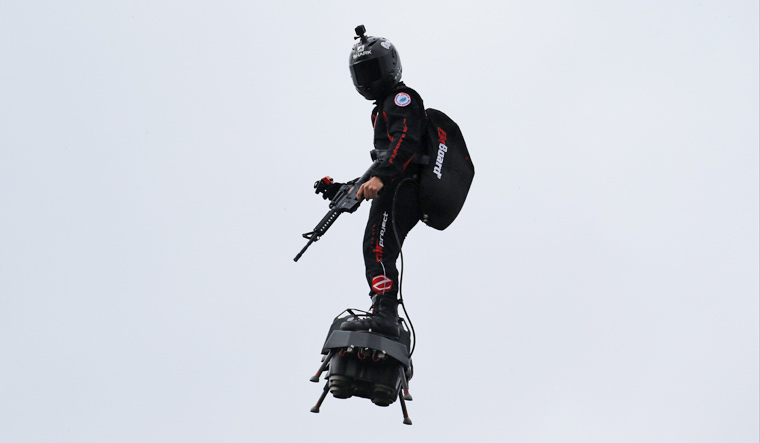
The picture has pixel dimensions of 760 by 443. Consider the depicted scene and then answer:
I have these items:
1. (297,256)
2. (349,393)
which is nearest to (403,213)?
(297,256)

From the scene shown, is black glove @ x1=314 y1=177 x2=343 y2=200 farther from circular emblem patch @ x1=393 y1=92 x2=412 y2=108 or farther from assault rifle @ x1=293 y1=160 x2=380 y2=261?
circular emblem patch @ x1=393 y1=92 x2=412 y2=108

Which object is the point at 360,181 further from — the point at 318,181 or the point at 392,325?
the point at 392,325

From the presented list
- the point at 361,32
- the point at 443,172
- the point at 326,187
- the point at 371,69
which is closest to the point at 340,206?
the point at 326,187

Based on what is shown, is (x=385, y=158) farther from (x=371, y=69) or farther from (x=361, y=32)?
(x=361, y=32)

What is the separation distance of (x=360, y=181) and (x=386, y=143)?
488 mm

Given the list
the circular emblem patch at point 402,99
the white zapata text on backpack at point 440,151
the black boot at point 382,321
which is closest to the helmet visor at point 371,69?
the circular emblem patch at point 402,99

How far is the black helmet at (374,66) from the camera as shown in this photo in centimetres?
1106

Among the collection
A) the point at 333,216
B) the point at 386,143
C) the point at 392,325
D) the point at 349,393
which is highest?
the point at 386,143

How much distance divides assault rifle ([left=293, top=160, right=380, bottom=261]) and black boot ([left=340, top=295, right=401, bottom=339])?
867 mm

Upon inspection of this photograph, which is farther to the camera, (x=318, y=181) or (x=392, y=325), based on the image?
(x=318, y=181)

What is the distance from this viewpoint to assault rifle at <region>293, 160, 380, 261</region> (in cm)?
1085

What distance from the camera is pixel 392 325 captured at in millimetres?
10805

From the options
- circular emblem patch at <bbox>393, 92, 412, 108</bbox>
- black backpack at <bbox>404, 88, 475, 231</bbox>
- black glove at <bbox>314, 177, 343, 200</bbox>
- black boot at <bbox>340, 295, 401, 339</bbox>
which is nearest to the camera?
black boot at <bbox>340, 295, 401, 339</bbox>

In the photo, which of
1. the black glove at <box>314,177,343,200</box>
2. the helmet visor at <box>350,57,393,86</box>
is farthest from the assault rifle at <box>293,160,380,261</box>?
the helmet visor at <box>350,57,393,86</box>
